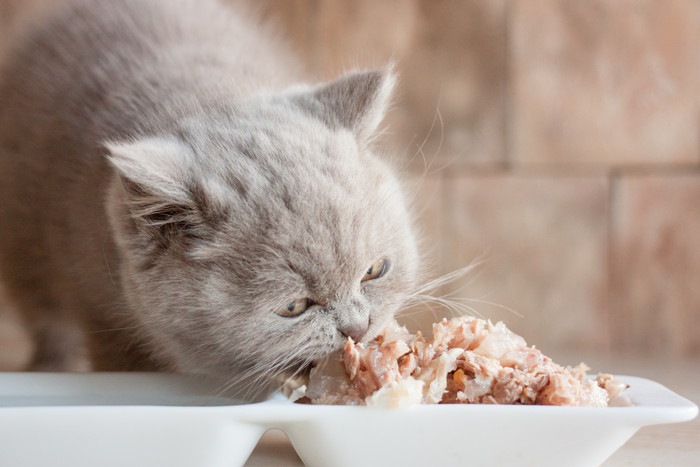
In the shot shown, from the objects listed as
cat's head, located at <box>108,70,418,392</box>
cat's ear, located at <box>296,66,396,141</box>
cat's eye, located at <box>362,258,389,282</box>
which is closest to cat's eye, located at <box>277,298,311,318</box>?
cat's head, located at <box>108,70,418,392</box>

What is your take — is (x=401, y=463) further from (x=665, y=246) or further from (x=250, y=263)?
(x=665, y=246)

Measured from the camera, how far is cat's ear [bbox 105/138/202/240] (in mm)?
1237

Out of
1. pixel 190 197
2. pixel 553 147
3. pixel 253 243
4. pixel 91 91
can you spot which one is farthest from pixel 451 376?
pixel 553 147

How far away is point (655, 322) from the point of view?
9.19ft

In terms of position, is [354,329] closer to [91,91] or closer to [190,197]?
[190,197]

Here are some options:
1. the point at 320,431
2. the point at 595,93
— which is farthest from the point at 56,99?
the point at 595,93

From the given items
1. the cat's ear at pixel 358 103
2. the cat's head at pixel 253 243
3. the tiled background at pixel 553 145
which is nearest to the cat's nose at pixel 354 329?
the cat's head at pixel 253 243

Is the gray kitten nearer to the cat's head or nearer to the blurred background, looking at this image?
the cat's head

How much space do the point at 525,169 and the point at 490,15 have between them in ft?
1.78

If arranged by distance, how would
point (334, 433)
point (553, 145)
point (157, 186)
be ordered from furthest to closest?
point (553, 145), point (157, 186), point (334, 433)

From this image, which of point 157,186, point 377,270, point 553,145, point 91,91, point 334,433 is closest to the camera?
point 334,433

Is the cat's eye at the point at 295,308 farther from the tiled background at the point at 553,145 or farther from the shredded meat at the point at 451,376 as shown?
the tiled background at the point at 553,145

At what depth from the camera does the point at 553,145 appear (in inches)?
111

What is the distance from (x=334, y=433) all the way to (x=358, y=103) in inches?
25.2
